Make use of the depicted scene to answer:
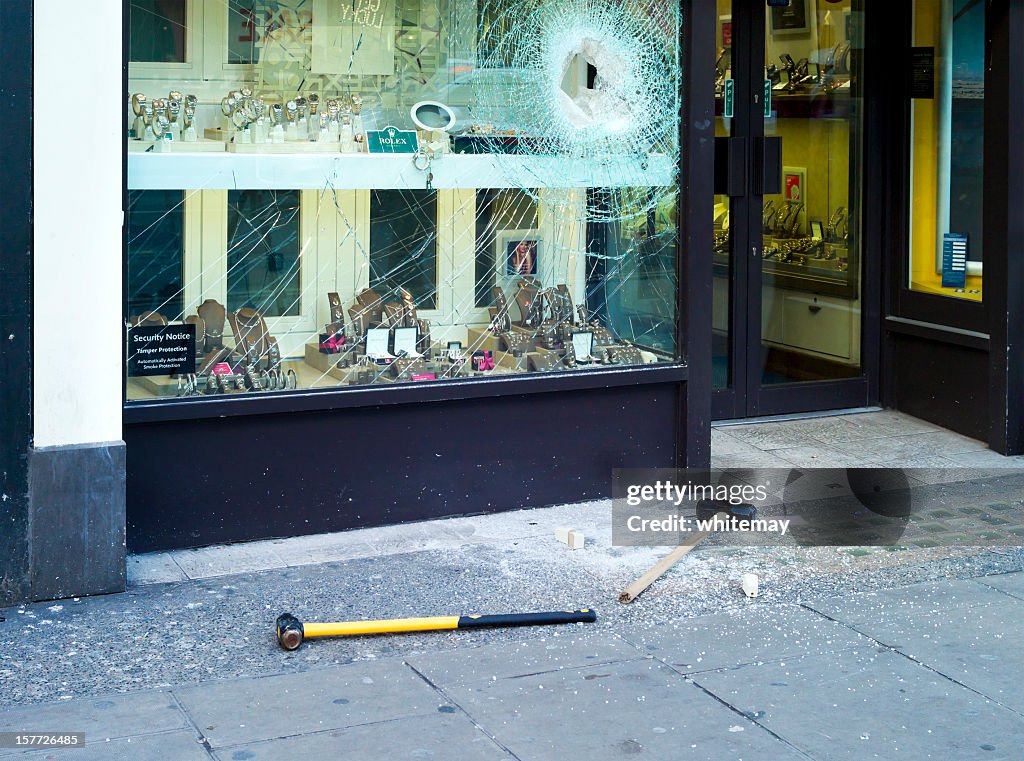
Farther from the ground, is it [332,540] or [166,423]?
[166,423]

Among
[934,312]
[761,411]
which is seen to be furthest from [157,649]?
[934,312]

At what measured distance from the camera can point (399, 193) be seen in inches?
247

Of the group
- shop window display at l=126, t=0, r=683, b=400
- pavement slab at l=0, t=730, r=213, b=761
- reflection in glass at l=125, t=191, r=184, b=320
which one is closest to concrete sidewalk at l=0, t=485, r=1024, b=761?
pavement slab at l=0, t=730, r=213, b=761

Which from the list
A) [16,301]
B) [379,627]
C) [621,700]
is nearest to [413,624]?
[379,627]

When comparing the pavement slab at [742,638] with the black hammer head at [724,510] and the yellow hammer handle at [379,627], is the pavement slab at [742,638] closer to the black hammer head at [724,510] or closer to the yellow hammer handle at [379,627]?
the yellow hammer handle at [379,627]

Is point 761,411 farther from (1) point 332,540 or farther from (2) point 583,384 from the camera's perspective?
(1) point 332,540

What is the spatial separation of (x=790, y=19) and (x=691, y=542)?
3.54m

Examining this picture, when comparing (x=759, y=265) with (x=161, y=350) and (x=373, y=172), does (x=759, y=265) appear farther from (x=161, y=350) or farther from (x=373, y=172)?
(x=161, y=350)

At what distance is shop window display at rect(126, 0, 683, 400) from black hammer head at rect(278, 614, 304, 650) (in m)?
1.39

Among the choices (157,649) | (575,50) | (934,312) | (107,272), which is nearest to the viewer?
(157,649)

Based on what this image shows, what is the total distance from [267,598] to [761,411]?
384 centimetres

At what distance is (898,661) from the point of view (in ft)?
15.8

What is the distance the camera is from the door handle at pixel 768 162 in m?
7.95

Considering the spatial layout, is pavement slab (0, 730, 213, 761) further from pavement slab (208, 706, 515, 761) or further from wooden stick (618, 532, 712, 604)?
wooden stick (618, 532, 712, 604)
